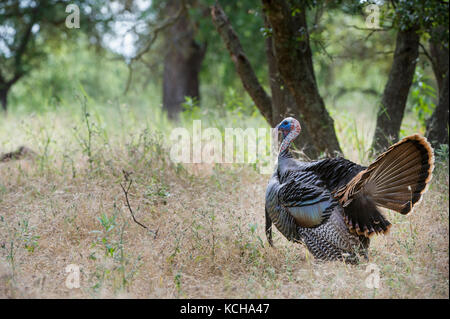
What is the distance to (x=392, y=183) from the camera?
351 cm

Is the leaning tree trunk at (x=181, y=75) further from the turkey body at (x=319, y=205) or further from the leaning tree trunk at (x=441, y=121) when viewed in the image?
the turkey body at (x=319, y=205)

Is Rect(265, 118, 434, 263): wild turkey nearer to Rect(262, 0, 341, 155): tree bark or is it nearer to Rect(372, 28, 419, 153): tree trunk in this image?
Rect(262, 0, 341, 155): tree bark

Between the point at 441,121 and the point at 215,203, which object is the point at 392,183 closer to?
the point at 215,203

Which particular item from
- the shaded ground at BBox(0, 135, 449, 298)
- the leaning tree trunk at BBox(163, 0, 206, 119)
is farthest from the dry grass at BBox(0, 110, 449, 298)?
the leaning tree trunk at BBox(163, 0, 206, 119)

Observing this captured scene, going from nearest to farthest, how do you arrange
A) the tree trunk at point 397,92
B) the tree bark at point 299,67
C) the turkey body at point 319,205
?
1. the turkey body at point 319,205
2. the tree bark at point 299,67
3. the tree trunk at point 397,92

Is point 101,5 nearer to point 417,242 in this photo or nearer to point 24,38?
point 24,38

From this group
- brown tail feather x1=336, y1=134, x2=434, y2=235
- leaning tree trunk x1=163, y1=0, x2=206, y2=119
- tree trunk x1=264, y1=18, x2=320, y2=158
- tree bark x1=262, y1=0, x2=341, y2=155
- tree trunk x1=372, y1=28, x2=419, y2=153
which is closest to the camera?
brown tail feather x1=336, y1=134, x2=434, y2=235

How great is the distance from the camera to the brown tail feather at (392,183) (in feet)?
10.9

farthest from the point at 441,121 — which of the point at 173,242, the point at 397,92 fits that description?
the point at 173,242

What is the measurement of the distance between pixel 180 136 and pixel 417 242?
4227mm

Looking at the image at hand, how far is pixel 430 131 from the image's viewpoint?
6.14m

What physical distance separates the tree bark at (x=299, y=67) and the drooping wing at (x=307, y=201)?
1.65 m

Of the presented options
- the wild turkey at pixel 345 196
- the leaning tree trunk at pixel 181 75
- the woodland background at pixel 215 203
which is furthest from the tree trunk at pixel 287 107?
the leaning tree trunk at pixel 181 75

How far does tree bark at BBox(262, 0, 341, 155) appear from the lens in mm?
5004
